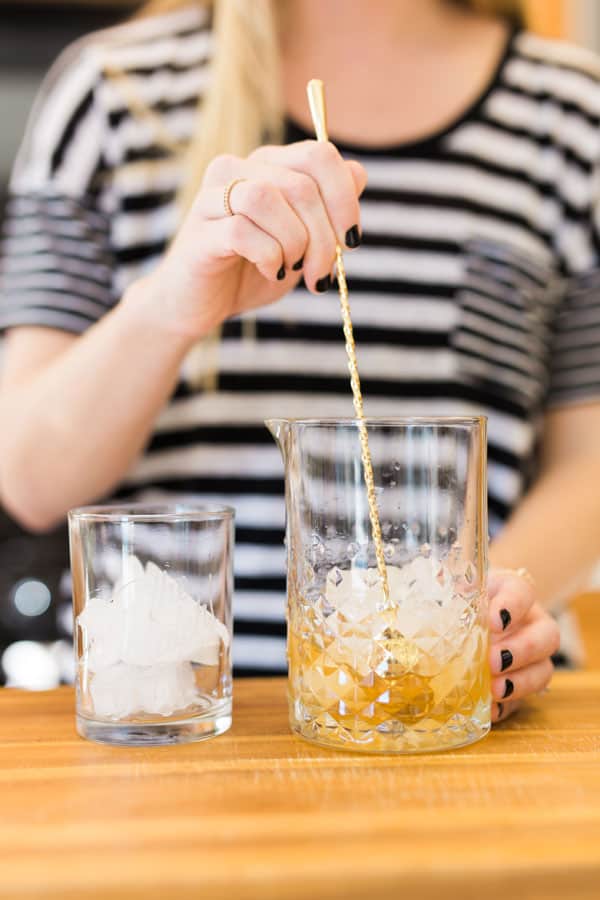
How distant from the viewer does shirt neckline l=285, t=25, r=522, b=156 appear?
109 cm

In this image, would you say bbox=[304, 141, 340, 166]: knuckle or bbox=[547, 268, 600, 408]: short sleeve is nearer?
bbox=[304, 141, 340, 166]: knuckle

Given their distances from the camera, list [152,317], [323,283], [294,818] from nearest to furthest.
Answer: [294,818]
[323,283]
[152,317]

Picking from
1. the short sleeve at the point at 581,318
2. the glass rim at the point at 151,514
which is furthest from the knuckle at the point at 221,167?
the short sleeve at the point at 581,318

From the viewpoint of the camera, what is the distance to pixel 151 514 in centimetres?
59

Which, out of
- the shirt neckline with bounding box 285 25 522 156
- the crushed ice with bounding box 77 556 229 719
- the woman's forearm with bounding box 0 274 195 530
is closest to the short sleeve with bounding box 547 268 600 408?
the shirt neckline with bounding box 285 25 522 156

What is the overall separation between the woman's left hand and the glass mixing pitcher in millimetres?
40

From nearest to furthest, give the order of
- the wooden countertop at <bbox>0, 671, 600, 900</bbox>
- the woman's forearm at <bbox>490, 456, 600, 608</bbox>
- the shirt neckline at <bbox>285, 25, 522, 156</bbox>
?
the wooden countertop at <bbox>0, 671, 600, 900</bbox> → the woman's forearm at <bbox>490, 456, 600, 608</bbox> → the shirt neckline at <bbox>285, 25, 522, 156</bbox>

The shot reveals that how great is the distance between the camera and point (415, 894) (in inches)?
15.7

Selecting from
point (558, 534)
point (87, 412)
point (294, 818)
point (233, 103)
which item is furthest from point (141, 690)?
point (233, 103)

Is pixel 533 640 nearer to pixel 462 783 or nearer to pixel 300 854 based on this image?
pixel 462 783

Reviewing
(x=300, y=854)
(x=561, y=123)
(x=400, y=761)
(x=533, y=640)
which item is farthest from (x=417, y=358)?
(x=300, y=854)

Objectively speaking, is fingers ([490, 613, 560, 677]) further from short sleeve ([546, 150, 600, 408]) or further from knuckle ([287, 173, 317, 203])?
short sleeve ([546, 150, 600, 408])

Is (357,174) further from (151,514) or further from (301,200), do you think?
(151,514)

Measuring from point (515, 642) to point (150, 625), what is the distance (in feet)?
0.72
